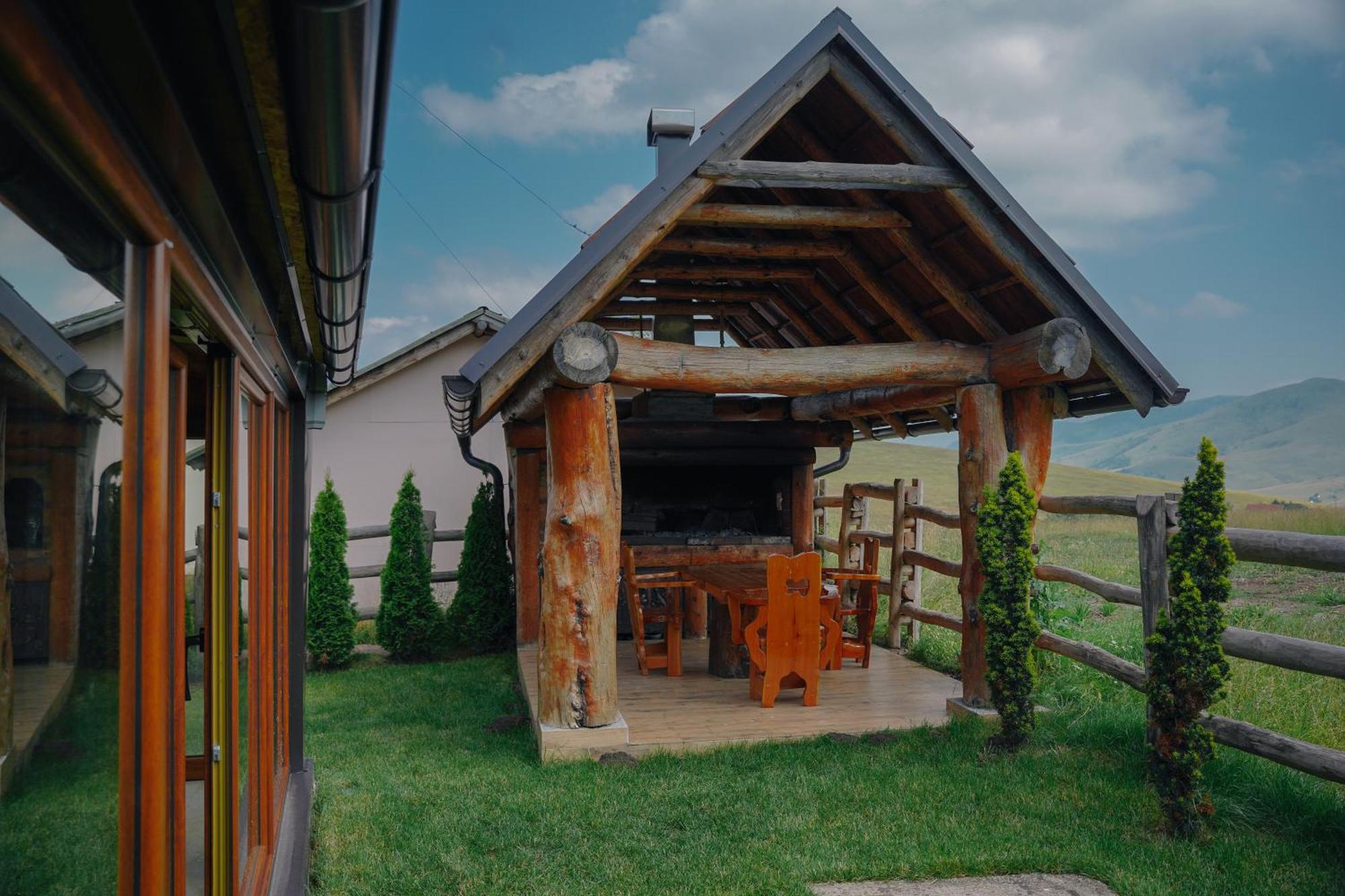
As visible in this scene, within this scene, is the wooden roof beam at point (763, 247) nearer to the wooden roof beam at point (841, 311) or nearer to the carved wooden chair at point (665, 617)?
the wooden roof beam at point (841, 311)

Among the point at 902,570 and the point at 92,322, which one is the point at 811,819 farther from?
the point at 902,570

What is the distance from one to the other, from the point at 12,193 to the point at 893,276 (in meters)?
7.31

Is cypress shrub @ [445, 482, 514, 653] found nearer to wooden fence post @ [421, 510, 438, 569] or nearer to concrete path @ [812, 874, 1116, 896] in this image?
wooden fence post @ [421, 510, 438, 569]

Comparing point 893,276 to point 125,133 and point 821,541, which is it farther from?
point 125,133

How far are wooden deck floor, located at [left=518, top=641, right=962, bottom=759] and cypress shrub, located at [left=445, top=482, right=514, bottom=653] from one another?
2143 millimetres

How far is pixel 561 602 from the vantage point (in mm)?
6281

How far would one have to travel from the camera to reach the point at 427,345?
1338cm

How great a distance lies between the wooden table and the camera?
301 inches

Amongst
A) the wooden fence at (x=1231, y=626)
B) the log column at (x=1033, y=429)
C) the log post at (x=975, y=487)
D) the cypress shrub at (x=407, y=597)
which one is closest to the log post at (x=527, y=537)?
the cypress shrub at (x=407, y=597)

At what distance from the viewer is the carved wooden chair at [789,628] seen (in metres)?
7.02

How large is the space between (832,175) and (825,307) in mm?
3020

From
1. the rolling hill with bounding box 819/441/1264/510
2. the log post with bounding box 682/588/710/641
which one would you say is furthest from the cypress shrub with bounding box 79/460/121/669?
the rolling hill with bounding box 819/441/1264/510

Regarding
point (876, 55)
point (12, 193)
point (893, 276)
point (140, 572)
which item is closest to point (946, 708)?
point (893, 276)

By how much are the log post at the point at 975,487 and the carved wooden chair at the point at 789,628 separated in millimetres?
1068
